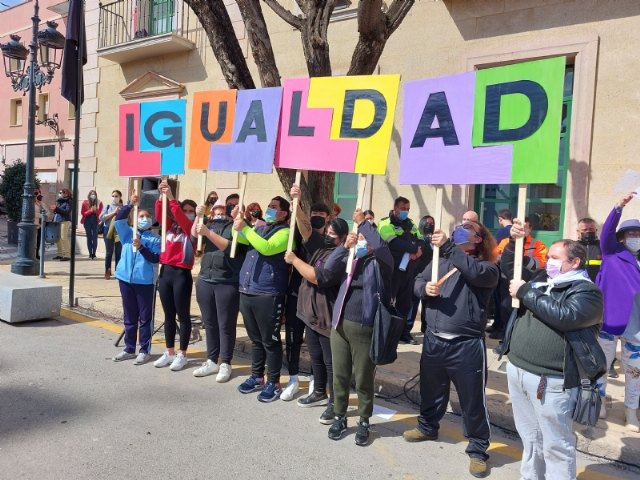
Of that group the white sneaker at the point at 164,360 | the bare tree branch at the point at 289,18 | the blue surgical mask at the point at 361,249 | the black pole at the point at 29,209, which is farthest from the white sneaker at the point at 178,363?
the black pole at the point at 29,209

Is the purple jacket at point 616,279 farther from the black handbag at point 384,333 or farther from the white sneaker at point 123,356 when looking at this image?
the white sneaker at point 123,356

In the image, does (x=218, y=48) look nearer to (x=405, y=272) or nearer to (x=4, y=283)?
(x=405, y=272)

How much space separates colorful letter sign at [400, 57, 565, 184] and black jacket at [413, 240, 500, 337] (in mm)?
621

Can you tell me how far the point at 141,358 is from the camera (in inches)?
217

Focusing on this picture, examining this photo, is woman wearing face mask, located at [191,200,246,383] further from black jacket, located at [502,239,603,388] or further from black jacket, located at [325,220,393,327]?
black jacket, located at [502,239,603,388]

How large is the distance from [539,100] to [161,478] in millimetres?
3387

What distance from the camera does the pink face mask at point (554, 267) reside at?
9.96 feet

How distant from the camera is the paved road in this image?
11.0ft

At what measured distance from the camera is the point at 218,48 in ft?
21.9

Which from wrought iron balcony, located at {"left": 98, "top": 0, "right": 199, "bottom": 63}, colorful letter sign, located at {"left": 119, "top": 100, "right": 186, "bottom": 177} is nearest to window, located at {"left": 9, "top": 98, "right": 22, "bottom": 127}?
wrought iron balcony, located at {"left": 98, "top": 0, "right": 199, "bottom": 63}

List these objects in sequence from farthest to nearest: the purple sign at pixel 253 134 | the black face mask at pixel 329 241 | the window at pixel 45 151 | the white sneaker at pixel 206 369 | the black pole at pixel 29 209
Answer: the window at pixel 45 151 < the black pole at pixel 29 209 < the white sneaker at pixel 206 369 < the purple sign at pixel 253 134 < the black face mask at pixel 329 241

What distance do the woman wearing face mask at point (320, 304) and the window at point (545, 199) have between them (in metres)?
4.73

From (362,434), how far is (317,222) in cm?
192

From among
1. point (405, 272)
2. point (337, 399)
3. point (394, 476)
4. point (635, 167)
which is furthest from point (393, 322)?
point (635, 167)
